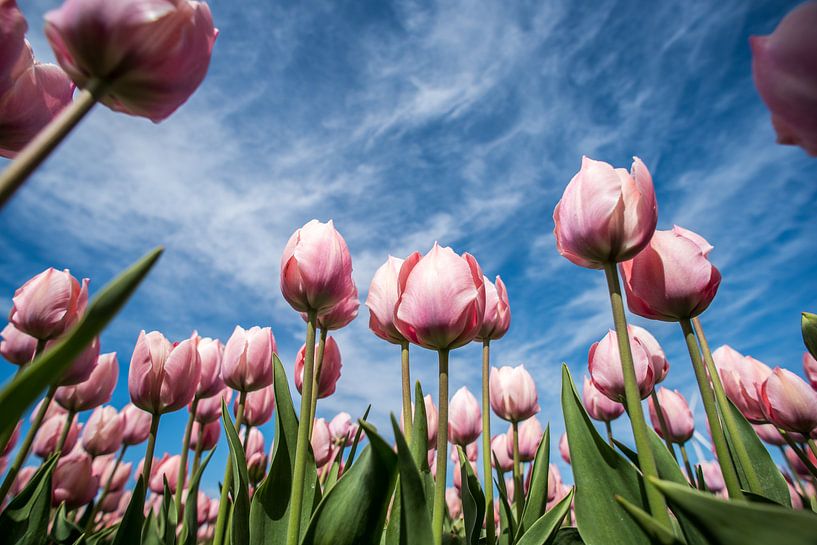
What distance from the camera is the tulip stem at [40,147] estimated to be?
52 centimetres

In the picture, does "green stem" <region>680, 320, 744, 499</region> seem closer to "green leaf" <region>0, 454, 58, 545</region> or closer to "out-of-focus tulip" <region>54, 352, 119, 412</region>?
"green leaf" <region>0, 454, 58, 545</region>

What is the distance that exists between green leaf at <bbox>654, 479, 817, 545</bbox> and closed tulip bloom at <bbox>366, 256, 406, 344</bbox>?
94 cm

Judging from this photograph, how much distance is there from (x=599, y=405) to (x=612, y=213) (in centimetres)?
169

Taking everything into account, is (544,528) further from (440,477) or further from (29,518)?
(29,518)

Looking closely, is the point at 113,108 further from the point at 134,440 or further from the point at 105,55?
the point at 134,440

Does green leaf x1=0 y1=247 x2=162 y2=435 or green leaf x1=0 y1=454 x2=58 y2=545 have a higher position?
green leaf x1=0 y1=247 x2=162 y2=435

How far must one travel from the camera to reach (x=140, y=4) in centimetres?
70

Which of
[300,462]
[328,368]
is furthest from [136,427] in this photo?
[300,462]

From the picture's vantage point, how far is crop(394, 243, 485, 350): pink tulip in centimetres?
119

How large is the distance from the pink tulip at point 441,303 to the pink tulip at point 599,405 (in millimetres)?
1494

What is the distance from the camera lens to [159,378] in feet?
5.94

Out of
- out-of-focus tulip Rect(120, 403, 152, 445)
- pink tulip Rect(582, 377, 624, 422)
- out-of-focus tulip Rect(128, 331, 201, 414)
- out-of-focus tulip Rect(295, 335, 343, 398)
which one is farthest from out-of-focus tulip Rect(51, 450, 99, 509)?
pink tulip Rect(582, 377, 624, 422)

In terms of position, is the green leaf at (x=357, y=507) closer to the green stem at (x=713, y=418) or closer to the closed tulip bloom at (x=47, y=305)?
the green stem at (x=713, y=418)

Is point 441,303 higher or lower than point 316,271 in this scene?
lower
